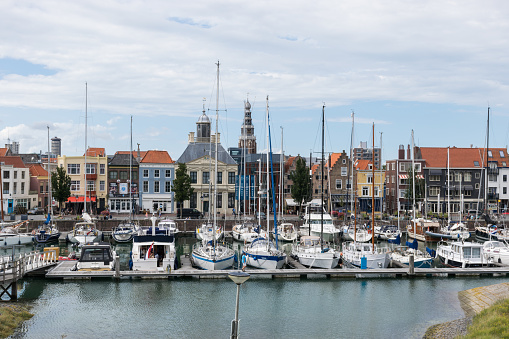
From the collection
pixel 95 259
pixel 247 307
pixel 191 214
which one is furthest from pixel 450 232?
pixel 95 259

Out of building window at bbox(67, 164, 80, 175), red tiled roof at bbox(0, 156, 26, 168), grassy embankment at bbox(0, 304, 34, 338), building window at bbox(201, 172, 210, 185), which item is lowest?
grassy embankment at bbox(0, 304, 34, 338)

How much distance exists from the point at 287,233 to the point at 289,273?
27694 millimetres

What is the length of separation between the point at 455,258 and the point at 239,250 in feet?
77.5

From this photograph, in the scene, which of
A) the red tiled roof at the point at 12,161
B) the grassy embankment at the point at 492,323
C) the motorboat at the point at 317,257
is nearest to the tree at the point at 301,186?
the motorboat at the point at 317,257

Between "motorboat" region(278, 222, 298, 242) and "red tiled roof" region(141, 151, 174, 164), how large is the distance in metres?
30.8

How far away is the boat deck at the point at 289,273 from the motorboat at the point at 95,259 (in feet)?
3.77

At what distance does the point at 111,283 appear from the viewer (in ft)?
140

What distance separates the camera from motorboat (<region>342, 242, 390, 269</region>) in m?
48.1

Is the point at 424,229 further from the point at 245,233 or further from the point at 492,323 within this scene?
the point at 492,323

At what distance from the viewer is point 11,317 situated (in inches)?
1283

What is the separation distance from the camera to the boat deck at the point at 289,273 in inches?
1688

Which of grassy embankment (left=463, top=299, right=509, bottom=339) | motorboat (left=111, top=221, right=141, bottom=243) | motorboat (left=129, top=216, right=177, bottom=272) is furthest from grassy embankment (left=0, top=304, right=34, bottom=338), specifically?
motorboat (left=111, top=221, right=141, bottom=243)

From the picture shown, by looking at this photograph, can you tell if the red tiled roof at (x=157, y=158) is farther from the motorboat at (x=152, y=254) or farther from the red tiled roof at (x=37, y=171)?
the motorboat at (x=152, y=254)

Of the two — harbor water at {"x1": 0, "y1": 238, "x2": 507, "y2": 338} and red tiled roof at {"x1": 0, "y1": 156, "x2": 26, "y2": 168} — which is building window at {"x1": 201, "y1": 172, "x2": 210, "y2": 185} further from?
harbor water at {"x1": 0, "y1": 238, "x2": 507, "y2": 338}
